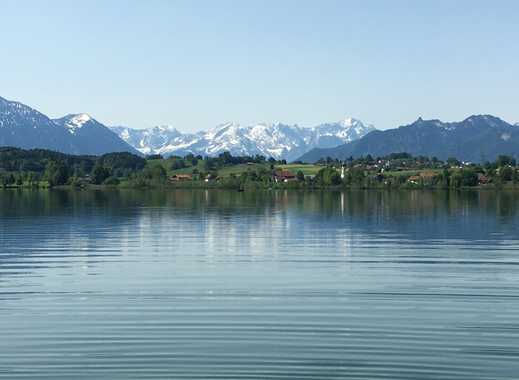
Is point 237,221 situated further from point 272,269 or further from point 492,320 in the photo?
point 492,320

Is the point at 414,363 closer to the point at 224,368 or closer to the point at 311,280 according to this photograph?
the point at 224,368

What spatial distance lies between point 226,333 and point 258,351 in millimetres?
3025

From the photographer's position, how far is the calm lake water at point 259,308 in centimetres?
2550

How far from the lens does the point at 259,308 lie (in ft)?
114

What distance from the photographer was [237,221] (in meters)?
99.9

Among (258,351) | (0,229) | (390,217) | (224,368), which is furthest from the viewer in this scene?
(390,217)

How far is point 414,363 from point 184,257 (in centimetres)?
3269

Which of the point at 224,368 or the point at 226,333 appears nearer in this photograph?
the point at 224,368

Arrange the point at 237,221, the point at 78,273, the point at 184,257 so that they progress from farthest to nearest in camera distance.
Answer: the point at 237,221 < the point at 184,257 < the point at 78,273

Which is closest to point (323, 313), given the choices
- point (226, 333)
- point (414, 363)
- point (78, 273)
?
point (226, 333)

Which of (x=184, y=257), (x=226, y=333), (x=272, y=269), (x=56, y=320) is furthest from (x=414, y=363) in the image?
(x=184, y=257)

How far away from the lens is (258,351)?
26938 mm

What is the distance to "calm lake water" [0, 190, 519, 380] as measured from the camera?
25.5 metres

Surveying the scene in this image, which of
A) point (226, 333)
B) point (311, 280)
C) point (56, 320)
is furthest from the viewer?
point (311, 280)
